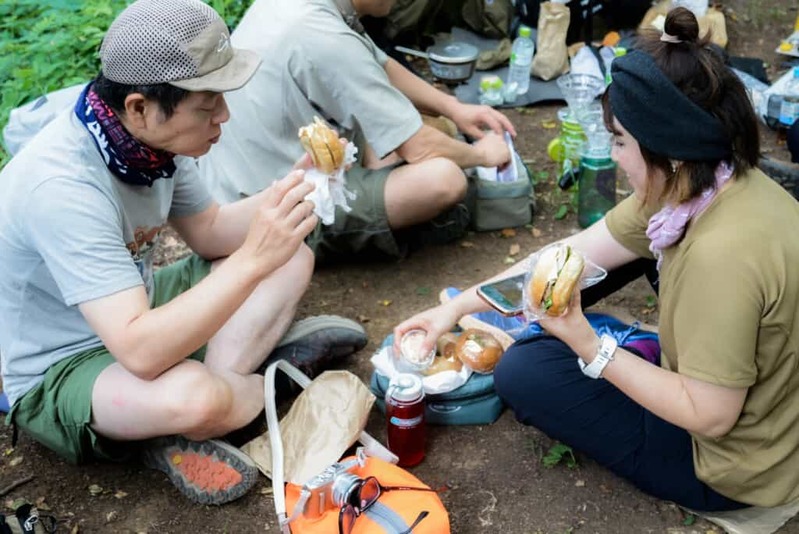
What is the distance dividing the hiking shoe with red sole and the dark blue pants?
0.98 meters

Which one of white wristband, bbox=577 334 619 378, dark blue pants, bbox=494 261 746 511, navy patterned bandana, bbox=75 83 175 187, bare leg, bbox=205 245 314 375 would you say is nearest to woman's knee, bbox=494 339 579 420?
dark blue pants, bbox=494 261 746 511

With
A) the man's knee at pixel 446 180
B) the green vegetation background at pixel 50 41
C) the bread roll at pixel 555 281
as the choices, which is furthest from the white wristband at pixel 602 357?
the green vegetation background at pixel 50 41

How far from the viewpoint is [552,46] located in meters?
6.30

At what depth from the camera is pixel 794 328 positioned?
219 cm

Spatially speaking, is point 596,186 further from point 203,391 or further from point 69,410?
point 69,410

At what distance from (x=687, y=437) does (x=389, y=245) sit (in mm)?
1937

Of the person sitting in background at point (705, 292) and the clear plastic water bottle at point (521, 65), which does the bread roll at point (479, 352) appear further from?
the clear plastic water bottle at point (521, 65)

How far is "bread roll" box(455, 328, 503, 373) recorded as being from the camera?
3.16m

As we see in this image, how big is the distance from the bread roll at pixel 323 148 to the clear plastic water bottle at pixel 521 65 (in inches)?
124

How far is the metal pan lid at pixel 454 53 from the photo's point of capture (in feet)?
20.2

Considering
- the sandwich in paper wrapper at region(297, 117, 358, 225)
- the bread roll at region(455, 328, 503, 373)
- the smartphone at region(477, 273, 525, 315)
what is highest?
the sandwich in paper wrapper at region(297, 117, 358, 225)

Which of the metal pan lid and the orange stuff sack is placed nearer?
the orange stuff sack

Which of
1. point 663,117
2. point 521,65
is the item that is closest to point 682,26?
point 663,117

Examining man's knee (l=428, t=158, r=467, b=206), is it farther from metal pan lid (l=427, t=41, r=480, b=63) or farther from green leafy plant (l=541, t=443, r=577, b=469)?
metal pan lid (l=427, t=41, r=480, b=63)
